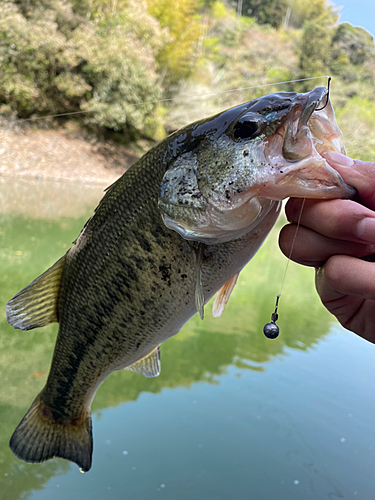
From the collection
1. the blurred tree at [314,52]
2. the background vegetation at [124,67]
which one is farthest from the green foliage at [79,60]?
the blurred tree at [314,52]

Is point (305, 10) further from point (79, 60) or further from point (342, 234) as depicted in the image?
point (342, 234)

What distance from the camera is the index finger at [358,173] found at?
0.91m

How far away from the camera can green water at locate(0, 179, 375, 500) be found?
199 centimetres

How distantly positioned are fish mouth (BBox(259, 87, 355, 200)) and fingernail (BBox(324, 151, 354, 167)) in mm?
23

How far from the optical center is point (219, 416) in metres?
2.53

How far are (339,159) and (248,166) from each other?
235 millimetres

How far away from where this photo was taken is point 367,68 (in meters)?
34.3

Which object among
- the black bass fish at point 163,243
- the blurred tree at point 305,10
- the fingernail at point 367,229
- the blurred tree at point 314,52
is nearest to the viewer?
the fingernail at point 367,229

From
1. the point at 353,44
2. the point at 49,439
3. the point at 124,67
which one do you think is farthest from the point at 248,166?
the point at 353,44

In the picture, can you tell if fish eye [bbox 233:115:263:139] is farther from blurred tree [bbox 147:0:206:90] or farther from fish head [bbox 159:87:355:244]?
blurred tree [bbox 147:0:206:90]

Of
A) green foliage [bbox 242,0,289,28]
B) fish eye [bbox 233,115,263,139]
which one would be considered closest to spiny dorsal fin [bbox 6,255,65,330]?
fish eye [bbox 233,115,263,139]

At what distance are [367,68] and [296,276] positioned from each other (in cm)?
3663

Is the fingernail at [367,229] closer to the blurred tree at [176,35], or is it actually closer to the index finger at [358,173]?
the index finger at [358,173]

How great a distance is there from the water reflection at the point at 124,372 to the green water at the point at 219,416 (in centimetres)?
1
